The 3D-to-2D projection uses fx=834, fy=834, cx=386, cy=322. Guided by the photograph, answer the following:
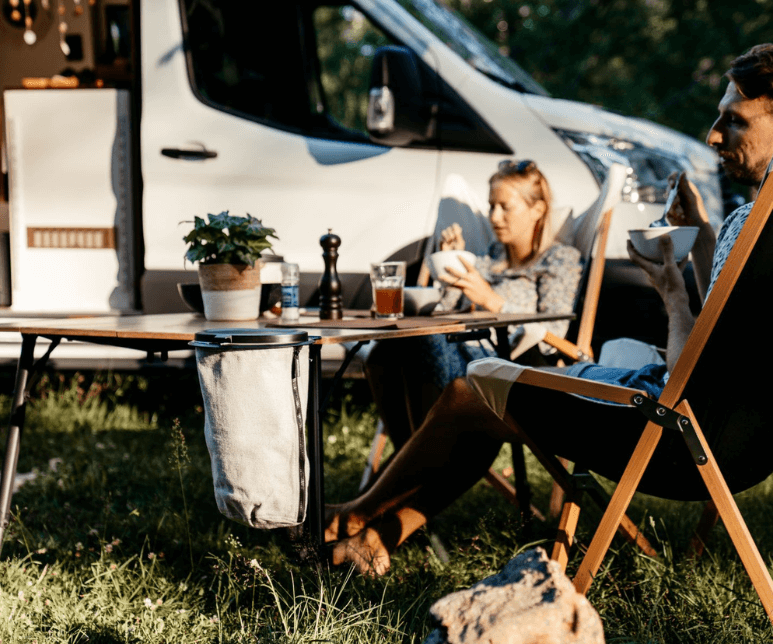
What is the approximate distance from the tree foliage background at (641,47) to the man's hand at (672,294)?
11.0 meters

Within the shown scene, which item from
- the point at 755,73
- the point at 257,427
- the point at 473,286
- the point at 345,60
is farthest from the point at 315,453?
the point at 345,60

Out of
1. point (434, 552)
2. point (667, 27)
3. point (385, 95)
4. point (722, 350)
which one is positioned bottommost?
point (434, 552)

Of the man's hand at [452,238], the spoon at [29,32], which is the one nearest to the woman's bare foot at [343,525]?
the man's hand at [452,238]

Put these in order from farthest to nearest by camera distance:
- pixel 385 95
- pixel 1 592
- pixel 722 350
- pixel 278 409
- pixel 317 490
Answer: pixel 385 95
pixel 1 592
pixel 317 490
pixel 278 409
pixel 722 350

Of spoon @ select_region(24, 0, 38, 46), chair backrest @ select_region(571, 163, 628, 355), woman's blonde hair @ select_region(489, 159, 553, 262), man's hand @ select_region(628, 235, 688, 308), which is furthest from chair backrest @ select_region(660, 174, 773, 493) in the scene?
spoon @ select_region(24, 0, 38, 46)

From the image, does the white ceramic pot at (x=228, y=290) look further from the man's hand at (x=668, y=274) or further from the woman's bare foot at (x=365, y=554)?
the man's hand at (x=668, y=274)

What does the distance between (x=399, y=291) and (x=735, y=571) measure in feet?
3.83

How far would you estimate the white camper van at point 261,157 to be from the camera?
11.5 feet

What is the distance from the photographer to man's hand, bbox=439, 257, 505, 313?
8.50 feet

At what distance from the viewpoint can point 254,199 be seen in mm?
3707

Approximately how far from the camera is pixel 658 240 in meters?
1.86

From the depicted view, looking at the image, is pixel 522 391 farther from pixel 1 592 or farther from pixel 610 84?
pixel 610 84

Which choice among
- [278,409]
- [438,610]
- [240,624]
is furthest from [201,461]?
[438,610]

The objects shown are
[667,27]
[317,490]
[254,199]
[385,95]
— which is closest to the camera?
[317,490]
